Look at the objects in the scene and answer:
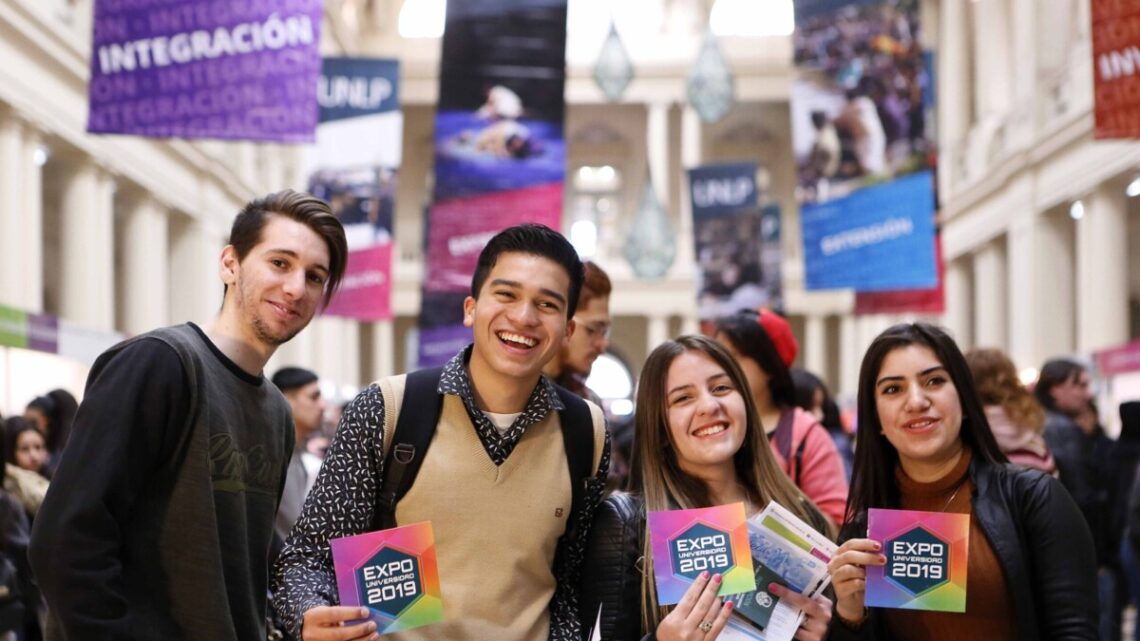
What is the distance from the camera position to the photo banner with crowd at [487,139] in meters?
8.79

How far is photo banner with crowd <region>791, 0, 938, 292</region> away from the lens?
406 inches

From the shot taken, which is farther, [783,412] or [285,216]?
[783,412]

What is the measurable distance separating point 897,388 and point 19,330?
7.33m

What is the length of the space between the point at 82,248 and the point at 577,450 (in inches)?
644

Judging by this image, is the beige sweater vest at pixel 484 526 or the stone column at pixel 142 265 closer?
the beige sweater vest at pixel 484 526

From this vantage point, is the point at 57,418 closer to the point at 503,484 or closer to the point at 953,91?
the point at 503,484

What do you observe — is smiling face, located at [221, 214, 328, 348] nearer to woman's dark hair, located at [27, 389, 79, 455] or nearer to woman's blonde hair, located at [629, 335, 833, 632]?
woman's blonde hair, located at [629, 335, 833, 632]

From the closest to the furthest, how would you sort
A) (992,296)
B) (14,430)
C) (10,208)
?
1. (14,430)
2. (10,208)
3. (992,296)

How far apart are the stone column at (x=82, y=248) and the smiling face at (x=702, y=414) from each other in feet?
52.1

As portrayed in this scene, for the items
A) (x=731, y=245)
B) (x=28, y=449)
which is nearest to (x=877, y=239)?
(x=731, y=245)

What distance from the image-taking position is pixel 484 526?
116 inches

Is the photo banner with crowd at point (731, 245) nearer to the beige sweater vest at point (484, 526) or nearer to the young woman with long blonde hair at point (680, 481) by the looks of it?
the young woman with long blonde hair at point (680, 481)

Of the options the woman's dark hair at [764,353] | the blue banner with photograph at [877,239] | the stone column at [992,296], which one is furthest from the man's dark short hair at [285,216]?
the stone column at [992,296]

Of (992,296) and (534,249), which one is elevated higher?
(992,296)
